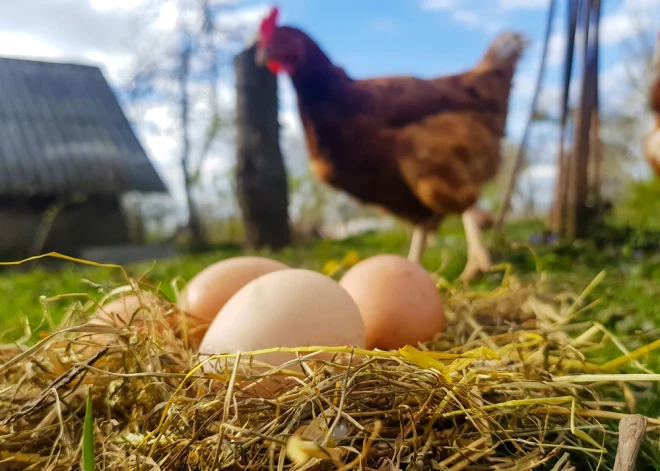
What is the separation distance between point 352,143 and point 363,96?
0.18 m

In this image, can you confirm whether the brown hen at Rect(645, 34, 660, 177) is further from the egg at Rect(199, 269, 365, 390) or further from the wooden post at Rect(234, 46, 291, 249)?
the wooden post at Rect(234, 46, 291, 249)

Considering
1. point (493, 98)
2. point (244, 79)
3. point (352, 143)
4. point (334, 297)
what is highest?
point (244, 79)

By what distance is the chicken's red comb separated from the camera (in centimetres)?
188

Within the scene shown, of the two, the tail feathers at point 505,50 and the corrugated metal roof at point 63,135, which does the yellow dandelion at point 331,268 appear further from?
the corrugated metal roof at point 63,135

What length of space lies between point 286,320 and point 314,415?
0.20 metres

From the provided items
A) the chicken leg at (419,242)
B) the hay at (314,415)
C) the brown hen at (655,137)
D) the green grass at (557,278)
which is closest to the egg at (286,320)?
the hay at (314,415)

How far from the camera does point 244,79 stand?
332 cm

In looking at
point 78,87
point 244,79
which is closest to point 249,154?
point 244,79

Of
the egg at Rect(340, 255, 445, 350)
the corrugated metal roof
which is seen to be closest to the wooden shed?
the corrugated metal roof

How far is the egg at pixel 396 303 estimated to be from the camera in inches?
29.8

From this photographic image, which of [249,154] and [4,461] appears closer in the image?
[4,461]

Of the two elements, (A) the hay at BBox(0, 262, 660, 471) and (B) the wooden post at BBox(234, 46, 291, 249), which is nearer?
(A) the hay at BBox(0, 262, 660, 471)

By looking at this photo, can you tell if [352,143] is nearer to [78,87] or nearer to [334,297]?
[334,297]

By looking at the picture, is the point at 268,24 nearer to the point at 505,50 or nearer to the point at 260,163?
the point at 505,50
